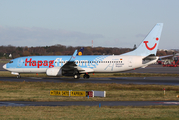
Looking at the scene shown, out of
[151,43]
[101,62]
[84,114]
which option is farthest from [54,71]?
[84,114]

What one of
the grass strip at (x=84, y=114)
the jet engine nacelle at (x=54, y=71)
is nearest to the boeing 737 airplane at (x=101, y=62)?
the jet engine nacelle at (x=54, y=71)

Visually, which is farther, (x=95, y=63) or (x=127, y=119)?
(x=95, y=63)

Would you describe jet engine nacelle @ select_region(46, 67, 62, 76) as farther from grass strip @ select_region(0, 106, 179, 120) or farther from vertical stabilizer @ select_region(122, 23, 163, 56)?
grass strip @ select_region(0, 106, 179, 120)

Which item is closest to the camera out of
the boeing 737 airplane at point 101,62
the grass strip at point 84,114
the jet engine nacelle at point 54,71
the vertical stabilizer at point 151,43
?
the grass strip at point 84,114

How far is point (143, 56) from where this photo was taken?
134 ft

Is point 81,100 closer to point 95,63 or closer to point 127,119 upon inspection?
point 127,119

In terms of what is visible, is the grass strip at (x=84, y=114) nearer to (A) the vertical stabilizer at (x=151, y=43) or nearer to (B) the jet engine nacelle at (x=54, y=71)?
(B) the jet engine nacelle at (x=54, y=71)

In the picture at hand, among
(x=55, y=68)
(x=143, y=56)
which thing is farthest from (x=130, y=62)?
(x=55, y=68)

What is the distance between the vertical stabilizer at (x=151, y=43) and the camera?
40.9 m

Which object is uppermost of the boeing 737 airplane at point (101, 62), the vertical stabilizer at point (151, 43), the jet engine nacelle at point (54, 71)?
the vertical stabilizer at point (151, 43)

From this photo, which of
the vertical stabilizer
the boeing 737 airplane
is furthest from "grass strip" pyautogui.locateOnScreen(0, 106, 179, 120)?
the vertical stabilizer

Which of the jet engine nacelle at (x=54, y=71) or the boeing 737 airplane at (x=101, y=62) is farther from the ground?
the boeing 737 airplane at (x=101, y=62)

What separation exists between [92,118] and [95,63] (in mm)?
28708

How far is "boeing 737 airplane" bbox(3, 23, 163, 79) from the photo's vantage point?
4003cm
